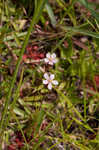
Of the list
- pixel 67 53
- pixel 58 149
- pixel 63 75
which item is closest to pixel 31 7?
pixel 67 53

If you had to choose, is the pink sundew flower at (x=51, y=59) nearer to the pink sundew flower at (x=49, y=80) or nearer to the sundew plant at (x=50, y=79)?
the sundew plant at (x=50, y=79)

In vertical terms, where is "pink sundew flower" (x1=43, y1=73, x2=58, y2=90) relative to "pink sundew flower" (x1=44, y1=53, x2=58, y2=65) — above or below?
below

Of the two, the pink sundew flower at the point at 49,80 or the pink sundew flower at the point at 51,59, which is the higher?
the pink sundew flower at the point at 51,59

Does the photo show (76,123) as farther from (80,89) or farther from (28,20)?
(28,20)

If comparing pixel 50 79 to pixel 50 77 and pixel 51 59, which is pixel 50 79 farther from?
pixel 51 59

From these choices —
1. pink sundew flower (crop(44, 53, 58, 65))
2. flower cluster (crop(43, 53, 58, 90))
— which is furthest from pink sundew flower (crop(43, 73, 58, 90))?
pink sundew flower (crop(44, 53, 58, 65))

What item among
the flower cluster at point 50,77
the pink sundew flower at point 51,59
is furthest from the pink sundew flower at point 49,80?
the pink sundew flower at point 51,59

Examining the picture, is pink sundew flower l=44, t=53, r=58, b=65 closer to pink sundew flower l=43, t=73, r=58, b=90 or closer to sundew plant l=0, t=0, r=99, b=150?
sundew plant l=0, t=0, r=99, b=150

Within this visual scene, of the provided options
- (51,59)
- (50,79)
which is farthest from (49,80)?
(51,59)
